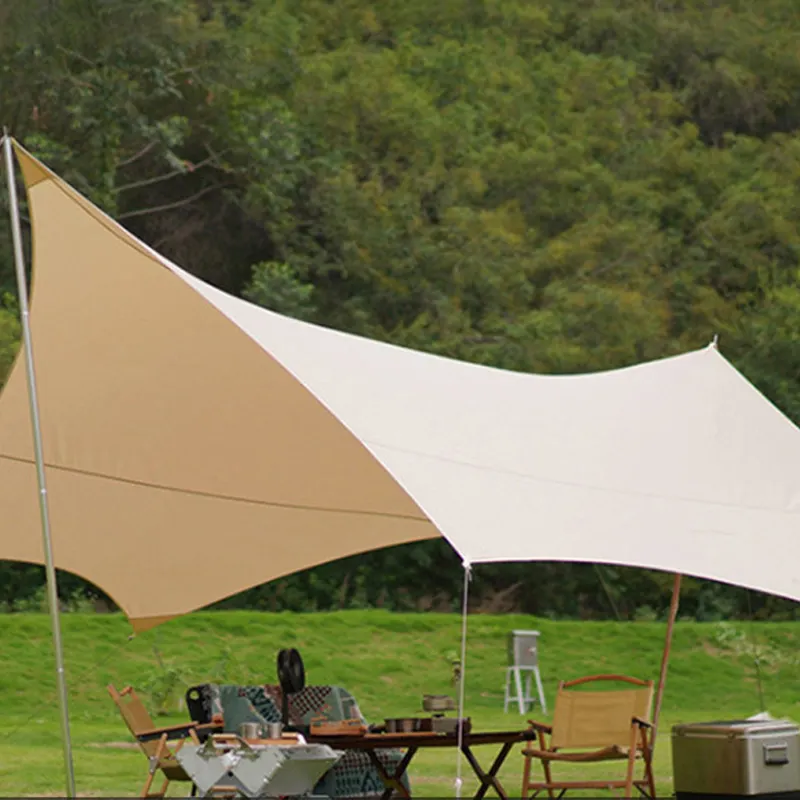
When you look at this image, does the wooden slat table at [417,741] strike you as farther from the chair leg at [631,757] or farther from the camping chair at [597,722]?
the chair leg at [631,757]

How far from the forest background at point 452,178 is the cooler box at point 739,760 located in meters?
12.2

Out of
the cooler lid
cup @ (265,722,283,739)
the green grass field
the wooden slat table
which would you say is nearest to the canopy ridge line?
the wooden slat table

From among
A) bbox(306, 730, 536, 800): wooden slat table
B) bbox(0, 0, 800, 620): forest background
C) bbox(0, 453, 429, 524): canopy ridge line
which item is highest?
bbox(0, 0, 800, 620): forest background

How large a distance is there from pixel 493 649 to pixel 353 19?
12074mm

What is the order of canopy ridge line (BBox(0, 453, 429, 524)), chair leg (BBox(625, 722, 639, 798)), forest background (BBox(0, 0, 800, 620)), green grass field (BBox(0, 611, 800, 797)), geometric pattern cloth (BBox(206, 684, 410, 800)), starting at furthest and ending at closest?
forest background (BBox(0, 0, 800, 620)) → green grass field (BBox(0, 611, 800, 797)) → canopy ridge line (BBox(0, 453, 429, 524)) → geometric pattern cloth (BBox(206, 684, 410, 800)) → chair leg (BBox(625, 722, 639, 798))

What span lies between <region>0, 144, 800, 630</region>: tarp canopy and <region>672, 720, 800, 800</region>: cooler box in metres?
0.62

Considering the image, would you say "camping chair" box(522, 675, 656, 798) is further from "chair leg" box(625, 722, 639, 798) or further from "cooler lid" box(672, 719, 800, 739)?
"cooler lid" box(672, 719, 800, 739)

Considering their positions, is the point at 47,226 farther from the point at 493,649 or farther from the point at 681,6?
the point at 681,6

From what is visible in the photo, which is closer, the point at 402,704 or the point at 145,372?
the point at 145,372

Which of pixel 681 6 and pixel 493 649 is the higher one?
pixel 681 6

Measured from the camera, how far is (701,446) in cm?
739

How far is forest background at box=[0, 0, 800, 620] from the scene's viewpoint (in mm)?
20719

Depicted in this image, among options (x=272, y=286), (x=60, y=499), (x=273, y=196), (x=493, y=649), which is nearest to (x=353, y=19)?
(x=273, y=196)

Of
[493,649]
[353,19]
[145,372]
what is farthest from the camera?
[353,19]
